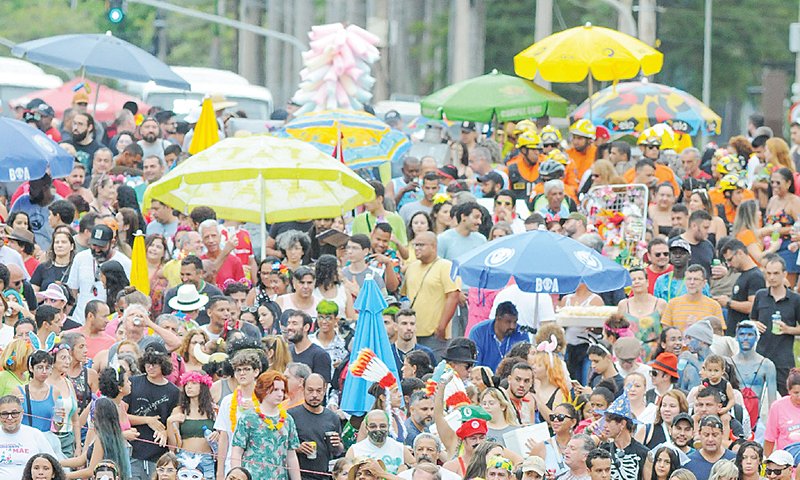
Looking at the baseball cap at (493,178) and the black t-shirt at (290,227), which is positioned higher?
the baseball cap at (493,178)

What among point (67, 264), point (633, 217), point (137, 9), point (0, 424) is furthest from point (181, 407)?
point (137, 9)

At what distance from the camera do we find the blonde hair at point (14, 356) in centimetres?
1213

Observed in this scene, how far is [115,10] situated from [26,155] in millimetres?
10848

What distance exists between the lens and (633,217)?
55.9 ft

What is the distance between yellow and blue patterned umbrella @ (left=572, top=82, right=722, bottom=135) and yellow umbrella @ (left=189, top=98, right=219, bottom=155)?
5415mm

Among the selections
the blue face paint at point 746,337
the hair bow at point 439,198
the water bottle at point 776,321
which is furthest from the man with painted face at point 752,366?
the hair bow at point 439,198

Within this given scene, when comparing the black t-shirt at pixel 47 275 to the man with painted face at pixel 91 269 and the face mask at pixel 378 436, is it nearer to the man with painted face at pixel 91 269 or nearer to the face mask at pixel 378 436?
the man with painted face at pixel 91 269

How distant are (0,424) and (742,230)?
8558 mm

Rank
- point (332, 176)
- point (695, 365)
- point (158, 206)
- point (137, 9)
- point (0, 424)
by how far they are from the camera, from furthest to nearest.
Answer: point (137, 9) < point (158, 206) < point (332, 176) < point (695, 365) < point (0, 424)

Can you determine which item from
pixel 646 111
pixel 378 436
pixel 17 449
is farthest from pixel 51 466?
pixel 646 111

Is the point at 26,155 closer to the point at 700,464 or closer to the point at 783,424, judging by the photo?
the point at 700,464

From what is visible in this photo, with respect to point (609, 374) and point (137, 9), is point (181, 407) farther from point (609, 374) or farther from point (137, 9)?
point (137, 9)

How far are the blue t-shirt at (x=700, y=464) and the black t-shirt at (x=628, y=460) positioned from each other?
36 centimetres

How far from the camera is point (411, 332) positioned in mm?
14008
